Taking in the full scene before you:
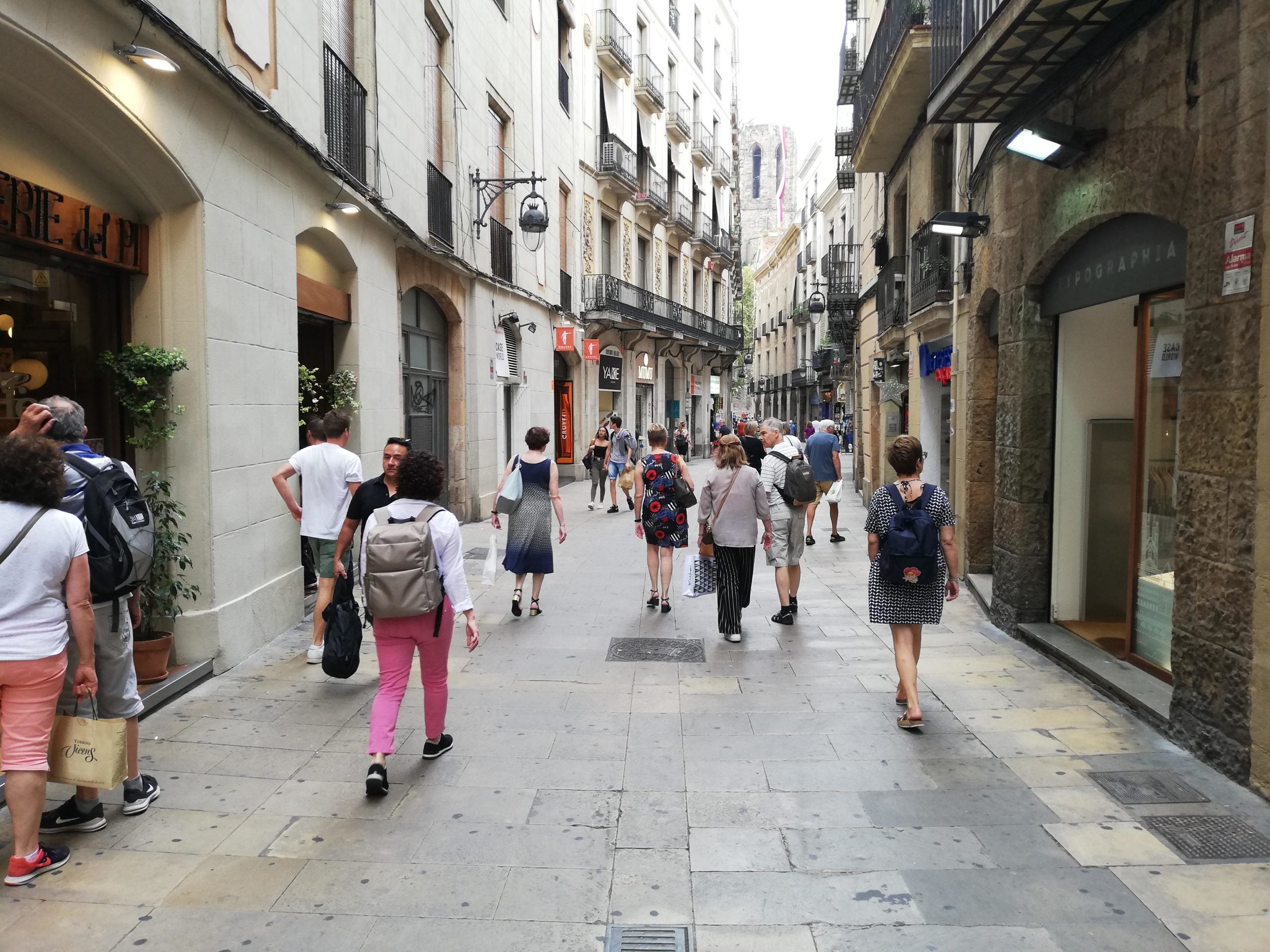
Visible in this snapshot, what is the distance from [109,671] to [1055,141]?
20.7 feet

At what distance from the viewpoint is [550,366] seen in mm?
20641

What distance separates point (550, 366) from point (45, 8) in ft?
52.5

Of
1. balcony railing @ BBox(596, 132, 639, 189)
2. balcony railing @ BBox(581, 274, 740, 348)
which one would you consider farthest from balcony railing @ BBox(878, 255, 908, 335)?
balcony railing @ BBox(596, 132, 639, 189)

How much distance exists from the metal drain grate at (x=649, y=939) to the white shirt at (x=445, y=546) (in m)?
1.78

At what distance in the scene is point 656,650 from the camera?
286 inches

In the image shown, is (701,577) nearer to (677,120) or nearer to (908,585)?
(908,585)

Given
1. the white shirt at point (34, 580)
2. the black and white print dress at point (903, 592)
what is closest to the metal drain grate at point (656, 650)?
the black and white print dress at point (903, 592)

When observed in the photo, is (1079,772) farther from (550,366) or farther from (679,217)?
(679,217)

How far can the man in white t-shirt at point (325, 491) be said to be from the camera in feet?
22.3

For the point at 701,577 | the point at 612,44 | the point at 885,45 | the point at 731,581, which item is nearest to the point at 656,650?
the point at 701,577

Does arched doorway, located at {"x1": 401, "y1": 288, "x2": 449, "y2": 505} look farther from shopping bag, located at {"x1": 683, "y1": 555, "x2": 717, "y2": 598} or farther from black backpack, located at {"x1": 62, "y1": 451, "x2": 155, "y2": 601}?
black backpack, located at {"x1": 62, "y1": 451, "x2": 155, "y2": 601}

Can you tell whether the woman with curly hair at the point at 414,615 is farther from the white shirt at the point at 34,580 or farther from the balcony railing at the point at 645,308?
the balcony railing at the point at 645,308

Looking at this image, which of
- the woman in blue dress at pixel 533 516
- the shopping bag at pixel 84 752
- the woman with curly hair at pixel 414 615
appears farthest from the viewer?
the woman in blue dress at pixel 533 516

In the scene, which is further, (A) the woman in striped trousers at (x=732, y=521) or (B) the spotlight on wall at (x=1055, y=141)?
(A) the woman in striped trousers at (x=732, y=521)
